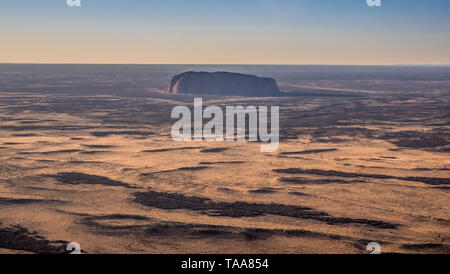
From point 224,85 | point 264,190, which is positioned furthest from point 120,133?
point 224,85

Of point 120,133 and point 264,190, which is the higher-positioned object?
point 120,133

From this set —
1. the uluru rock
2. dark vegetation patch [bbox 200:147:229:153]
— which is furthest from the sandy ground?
the uluru rock

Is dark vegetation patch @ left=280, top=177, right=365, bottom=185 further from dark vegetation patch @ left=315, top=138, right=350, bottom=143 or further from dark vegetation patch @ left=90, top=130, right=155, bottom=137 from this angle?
dark vegetation patch @ left=90, top=130, right=155, bottom=137

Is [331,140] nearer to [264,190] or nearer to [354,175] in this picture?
[354,175]

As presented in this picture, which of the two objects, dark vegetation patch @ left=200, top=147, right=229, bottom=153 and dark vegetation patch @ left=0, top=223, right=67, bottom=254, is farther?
dark vegetation patch @ left=200, top=147, right=229, bottom=153

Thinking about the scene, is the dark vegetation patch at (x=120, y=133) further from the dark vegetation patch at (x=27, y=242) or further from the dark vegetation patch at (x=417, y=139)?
the dark vegetation patch at (x=27, y=242)

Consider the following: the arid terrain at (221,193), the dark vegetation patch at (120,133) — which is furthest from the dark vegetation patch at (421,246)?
the dark vegetation patch at (120,133)
